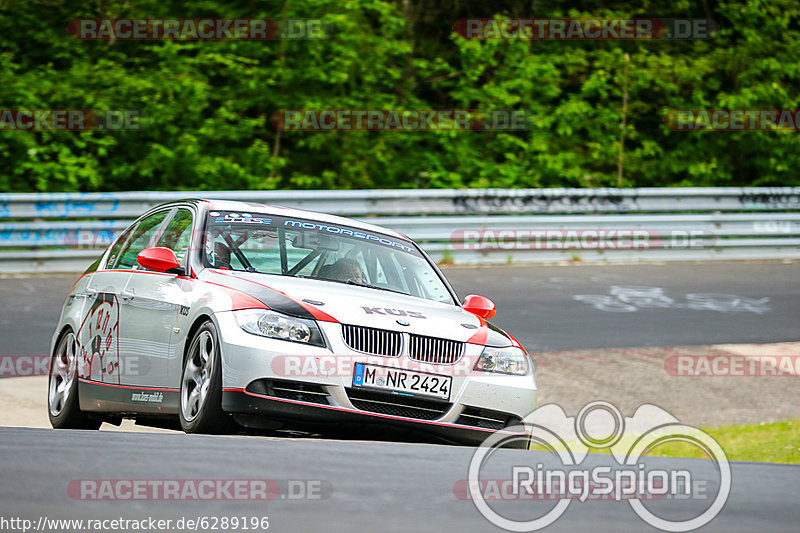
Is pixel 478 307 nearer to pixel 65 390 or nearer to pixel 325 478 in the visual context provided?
pixel 65 390

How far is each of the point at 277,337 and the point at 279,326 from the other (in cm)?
6

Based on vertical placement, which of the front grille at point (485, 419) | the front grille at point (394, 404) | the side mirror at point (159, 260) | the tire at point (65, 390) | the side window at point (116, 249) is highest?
the side mirror at point (159, 260)

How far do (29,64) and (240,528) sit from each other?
17.1m

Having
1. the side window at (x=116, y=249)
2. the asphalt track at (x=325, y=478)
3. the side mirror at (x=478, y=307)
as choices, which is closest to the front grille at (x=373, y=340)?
the asphalt track at (x=325, y=478)

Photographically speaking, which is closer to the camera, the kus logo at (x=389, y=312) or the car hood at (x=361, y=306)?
the car hood at (x=361, y=306)

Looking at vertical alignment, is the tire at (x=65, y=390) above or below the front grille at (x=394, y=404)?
below

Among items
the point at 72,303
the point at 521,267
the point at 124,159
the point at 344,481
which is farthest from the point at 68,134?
the point at 344,481

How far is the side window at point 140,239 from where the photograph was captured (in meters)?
7.82

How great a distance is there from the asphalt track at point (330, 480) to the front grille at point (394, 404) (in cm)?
51

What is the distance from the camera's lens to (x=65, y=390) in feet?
25.5

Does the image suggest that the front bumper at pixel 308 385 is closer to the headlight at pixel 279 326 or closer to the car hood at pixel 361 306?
the headlight at pixel 279 326

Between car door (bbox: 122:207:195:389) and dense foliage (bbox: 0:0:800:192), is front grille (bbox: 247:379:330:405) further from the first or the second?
dense foliage (bbox: 0:0:800:192)

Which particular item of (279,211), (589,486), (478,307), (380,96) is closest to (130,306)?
(279,211)

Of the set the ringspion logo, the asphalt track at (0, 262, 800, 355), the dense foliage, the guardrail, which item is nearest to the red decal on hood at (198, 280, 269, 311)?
the ringspion logo
